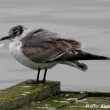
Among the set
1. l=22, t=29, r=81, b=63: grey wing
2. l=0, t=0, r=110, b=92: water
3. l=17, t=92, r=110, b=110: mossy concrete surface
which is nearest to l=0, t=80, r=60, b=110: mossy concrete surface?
l=17, t=92, r=110, b=110: mossy concrete surface

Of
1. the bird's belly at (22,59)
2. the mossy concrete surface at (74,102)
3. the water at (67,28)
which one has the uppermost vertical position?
the water at (67,28)

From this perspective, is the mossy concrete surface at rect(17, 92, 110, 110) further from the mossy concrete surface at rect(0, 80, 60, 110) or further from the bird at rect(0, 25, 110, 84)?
the bird at rect(0, 25, 110, 84)

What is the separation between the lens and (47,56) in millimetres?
13078

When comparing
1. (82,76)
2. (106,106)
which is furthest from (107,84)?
(106,106)

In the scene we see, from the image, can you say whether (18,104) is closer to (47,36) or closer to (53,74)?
(47,36)

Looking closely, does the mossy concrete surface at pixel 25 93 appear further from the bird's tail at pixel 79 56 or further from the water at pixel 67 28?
the water at pixel 67 28

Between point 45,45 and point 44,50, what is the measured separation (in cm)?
10

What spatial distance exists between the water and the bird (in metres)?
2.73

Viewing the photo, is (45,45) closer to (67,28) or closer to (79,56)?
(79,56)

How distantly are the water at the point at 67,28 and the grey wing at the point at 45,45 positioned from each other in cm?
273

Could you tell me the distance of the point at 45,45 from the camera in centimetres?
1309

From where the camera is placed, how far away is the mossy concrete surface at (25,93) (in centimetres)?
1128

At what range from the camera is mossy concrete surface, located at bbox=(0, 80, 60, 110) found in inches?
444

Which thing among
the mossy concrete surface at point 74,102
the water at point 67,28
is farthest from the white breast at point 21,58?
the water at point 67,28
